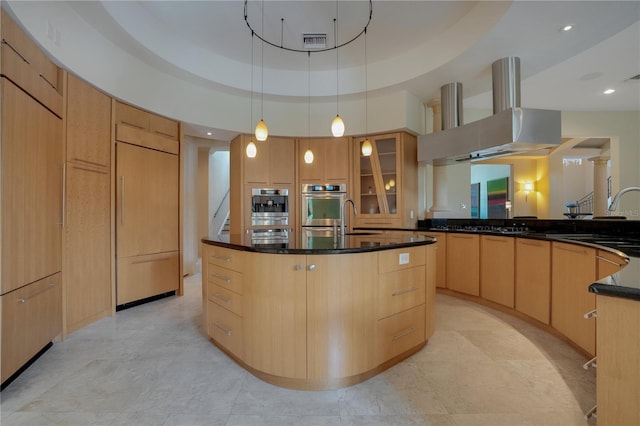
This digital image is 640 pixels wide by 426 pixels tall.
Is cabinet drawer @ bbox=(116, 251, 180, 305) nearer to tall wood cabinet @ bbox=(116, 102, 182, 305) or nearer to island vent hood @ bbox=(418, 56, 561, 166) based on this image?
tall wood cabinet @ bbox=(116, 102, 182, 305)

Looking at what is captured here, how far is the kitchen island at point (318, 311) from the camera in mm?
1797

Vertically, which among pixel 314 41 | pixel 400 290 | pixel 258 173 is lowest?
pixel 400 290

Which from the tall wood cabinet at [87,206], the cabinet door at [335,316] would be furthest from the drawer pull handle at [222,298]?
the tall wood cabinet at [87,206]

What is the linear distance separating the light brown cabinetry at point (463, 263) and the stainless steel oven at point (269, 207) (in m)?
2.52

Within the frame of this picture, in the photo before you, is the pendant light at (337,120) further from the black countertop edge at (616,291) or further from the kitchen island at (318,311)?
the black countertop edge at (616,291)

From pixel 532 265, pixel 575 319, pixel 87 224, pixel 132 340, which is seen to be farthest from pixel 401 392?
pixel 87 224

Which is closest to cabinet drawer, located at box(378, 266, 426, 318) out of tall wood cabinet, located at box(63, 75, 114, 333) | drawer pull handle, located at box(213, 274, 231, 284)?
drawer pull handle, located at box(213, 274, 231, 284)

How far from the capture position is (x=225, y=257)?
7.20 ft

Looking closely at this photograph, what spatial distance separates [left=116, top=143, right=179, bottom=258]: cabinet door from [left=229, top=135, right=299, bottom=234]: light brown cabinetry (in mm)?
979

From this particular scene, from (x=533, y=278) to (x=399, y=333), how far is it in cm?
169

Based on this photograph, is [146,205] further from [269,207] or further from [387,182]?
[387,182]

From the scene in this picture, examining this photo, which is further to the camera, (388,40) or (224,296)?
(388,40)

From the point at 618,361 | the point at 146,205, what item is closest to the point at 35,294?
the point at 146,205

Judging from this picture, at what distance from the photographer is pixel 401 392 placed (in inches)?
69.5
